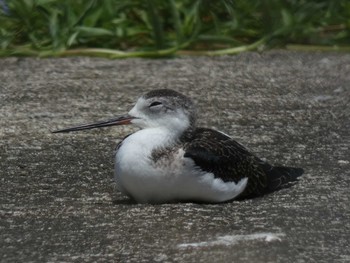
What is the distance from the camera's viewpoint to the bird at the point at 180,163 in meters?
5.44

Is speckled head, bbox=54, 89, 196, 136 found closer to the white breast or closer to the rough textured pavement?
the white breast

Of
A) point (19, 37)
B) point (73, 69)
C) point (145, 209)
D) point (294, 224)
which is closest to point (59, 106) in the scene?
point (73, 69)

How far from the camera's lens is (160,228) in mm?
5125

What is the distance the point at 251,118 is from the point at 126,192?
189 cm

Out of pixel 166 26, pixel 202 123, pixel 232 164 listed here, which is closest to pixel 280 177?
pixel 232 164

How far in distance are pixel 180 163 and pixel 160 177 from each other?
0.12 metres

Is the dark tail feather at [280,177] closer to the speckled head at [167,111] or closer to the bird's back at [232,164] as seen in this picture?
the bird's back at [232,164]

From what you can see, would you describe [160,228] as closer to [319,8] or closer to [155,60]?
[155,60]

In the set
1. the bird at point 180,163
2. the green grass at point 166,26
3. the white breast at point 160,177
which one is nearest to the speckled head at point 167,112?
the bird at point 180,163

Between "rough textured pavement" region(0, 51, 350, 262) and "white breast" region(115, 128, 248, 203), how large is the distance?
73mm

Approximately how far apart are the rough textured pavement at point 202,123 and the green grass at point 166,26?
0.68 feet

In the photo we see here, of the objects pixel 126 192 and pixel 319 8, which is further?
pixel 319 8

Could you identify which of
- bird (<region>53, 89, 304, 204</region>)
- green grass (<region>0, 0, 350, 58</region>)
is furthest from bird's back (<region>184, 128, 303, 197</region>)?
green grass (<region>0, 0, 350, 58</region>)

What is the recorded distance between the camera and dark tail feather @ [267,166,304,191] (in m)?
5.84
